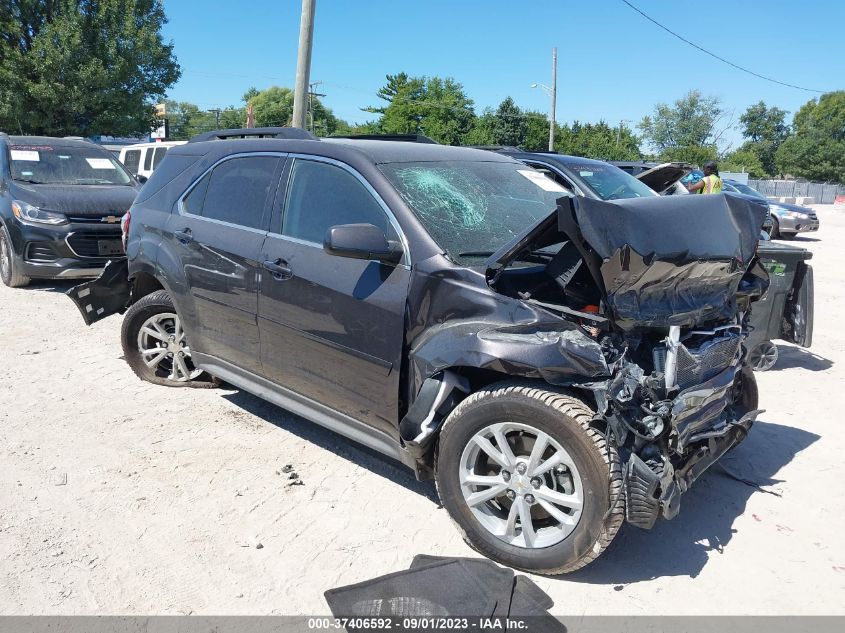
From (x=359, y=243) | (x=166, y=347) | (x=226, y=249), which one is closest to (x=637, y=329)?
(x=359, y=243)

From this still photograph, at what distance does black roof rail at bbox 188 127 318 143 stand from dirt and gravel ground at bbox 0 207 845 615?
195 cm

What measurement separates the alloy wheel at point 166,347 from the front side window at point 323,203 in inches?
67.2

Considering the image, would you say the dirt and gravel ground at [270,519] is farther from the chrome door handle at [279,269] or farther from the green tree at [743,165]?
the green tree at [743,165]

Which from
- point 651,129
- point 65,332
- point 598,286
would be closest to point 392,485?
point 598,286

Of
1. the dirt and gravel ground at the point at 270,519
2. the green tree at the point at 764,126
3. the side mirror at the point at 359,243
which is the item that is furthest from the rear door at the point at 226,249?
the green tree at the point at 764,126

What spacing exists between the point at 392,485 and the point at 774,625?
78.9 inches

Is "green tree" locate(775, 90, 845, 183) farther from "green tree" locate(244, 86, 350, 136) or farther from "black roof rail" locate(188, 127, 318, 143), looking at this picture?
"black roof rail" locate(188, 127, 318, 143)

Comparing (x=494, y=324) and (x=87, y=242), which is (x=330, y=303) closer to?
(x=494, y=324)

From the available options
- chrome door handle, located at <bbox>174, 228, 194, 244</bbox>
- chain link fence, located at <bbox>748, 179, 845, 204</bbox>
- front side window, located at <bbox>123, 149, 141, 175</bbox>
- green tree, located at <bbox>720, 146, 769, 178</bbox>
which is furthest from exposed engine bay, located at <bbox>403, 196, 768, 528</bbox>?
green tree, located at <bbox>720, 146, 769, 178</bbox>

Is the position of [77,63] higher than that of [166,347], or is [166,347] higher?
[77,63]

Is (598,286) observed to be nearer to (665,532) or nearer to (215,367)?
(665,532)

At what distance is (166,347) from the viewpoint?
17.6 ft

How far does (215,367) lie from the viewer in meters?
4.65

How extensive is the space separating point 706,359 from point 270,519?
233 centimetres
